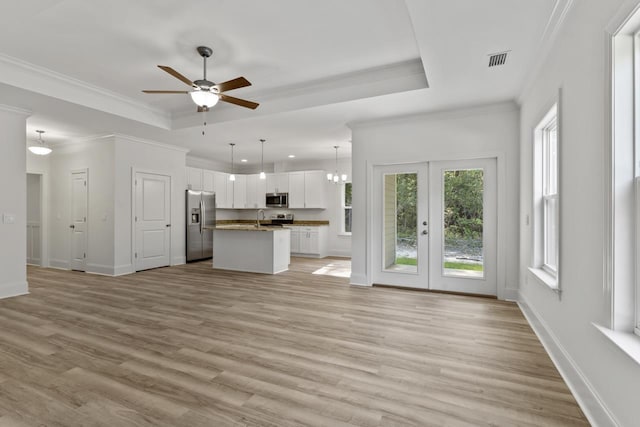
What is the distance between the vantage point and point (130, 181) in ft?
20.4

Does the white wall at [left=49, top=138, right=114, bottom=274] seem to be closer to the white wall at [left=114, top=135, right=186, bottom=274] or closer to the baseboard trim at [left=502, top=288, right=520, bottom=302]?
the white wall at [left=114, top=135, right=186, bottom=274]

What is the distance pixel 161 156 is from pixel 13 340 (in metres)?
4.64

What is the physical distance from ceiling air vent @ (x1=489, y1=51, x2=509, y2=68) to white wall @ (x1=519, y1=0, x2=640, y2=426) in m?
0.42

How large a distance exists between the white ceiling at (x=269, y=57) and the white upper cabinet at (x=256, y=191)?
381cm

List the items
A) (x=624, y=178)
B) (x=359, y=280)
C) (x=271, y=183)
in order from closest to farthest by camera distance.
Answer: (x=624, y=178) < (x=359, y=280) < (x=271, y=183)

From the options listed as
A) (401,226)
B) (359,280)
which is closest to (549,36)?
(401,226)

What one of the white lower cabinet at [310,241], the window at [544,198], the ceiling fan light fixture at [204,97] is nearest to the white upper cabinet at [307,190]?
the white lower cabinet at [310,241]

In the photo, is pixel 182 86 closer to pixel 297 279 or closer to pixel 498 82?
pixel 297 279

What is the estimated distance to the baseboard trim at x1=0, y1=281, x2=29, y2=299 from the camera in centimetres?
438

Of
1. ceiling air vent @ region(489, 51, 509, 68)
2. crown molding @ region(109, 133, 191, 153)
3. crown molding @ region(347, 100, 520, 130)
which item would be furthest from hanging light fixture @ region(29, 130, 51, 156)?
ceiling air vent @ region(489, 51, 509, 68)

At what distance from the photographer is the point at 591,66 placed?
1.90 meters

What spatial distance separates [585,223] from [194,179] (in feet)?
25.3

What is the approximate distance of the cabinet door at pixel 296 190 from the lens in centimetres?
875

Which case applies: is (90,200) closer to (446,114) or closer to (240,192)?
(240,192)
